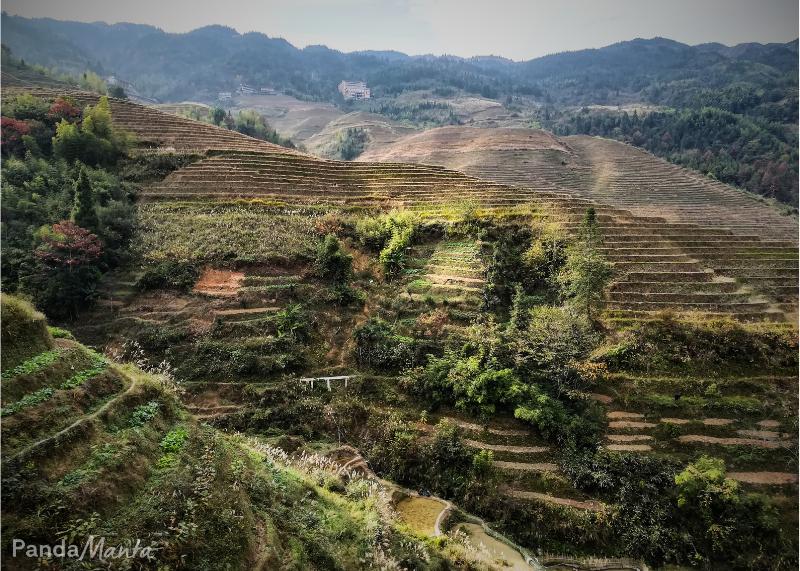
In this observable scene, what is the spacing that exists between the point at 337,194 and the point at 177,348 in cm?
1745

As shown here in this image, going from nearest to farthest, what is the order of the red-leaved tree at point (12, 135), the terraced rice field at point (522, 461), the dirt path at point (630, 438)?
the terraced rice field at point (522, 461) → the dirt path at point (630, 438) → the red-leaved tree at point (12, 135)

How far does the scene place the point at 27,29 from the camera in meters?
173

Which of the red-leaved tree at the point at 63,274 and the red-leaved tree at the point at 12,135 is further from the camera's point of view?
the red-leaved tree at the point at 12,135

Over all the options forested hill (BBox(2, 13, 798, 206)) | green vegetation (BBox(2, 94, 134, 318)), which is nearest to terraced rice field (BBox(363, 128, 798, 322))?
forested hill (BBox(2, 13, 798, 206))

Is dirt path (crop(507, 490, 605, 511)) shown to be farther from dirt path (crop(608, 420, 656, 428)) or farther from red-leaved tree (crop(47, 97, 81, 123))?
red-leaved tree (crop(47, 97, 81, 123))

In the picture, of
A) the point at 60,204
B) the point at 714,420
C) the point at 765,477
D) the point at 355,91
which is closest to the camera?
the point at 765,477

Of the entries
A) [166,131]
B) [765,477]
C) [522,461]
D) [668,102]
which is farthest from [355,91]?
[765,477]

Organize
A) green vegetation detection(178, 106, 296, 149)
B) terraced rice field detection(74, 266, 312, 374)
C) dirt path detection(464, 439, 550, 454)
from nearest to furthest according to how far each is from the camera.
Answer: dirt path detection(464, 439, 550, 454) < terraced rice field detection(74, 266, 312, 374) < green vegetation detection(178, 106, 296, 149)

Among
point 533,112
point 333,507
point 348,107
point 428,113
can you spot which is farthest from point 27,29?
point 333,507

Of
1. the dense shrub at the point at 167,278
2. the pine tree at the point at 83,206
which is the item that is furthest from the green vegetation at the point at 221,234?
the pine tree at the point at 83,206

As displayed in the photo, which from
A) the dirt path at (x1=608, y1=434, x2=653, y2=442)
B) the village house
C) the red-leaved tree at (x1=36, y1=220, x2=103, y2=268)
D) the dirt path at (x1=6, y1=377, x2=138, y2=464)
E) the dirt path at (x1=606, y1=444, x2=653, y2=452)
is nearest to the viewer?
the dirt path at (x1=6, y1=377, x2=138, y2=464)

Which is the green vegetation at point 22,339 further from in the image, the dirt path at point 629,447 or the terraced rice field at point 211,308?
the dirt path at point 629,447

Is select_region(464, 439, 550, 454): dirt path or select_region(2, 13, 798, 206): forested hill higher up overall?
select_region(2, 13, 798, 206): forested hill

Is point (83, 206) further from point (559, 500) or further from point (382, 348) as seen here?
point (559, 500)
